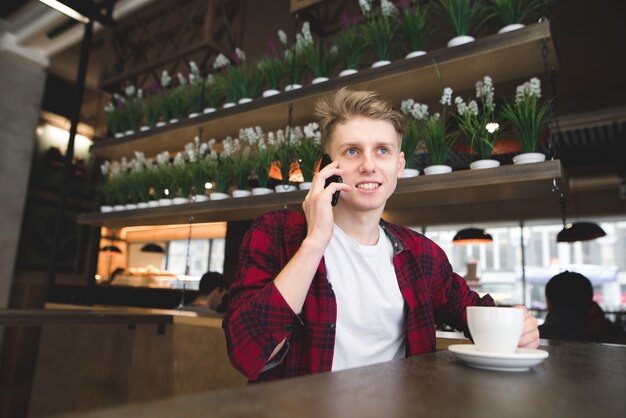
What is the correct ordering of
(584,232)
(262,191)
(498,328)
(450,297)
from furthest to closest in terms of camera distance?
(584,232), (262,191), (450,297), (498,328)

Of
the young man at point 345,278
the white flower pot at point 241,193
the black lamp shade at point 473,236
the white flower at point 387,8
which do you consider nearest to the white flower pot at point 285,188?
the white flower pot at point 241,193

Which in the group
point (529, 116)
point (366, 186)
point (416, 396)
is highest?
point (529, 116)

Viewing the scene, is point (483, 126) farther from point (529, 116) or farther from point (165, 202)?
point (165, 202)

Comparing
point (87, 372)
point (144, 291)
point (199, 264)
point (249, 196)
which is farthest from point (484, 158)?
point (199, 264)

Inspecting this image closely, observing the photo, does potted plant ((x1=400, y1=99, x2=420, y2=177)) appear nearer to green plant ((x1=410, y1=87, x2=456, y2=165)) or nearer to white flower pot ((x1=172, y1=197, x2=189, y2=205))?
green plant ((x1=410, y1=87, x2=456, y2=165))

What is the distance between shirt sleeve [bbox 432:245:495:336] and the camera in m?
1.37

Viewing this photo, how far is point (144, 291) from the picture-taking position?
23.1 ft

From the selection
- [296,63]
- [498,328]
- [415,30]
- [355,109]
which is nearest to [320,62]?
[296,63]

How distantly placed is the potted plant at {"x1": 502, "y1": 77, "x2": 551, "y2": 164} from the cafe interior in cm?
1

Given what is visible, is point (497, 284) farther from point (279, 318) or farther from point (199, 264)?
point (279, 318)

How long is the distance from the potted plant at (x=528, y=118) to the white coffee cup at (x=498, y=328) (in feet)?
4.71

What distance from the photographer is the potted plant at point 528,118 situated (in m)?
2.12

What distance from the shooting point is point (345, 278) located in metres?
1.24

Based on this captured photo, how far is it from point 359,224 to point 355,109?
1.12 ft
